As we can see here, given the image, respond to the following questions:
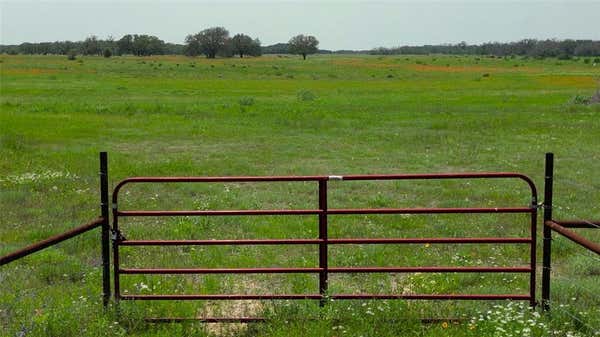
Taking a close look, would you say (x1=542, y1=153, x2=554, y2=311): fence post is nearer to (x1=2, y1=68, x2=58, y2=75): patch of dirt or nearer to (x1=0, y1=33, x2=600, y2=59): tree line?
(x1=2, y1=68, x2=58, y2=75): patch of dirt

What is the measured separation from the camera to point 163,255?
1009 cm

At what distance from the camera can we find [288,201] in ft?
47.0

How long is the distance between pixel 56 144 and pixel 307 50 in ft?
540

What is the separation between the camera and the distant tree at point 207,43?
16375 cm

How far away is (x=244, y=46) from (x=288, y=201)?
158m

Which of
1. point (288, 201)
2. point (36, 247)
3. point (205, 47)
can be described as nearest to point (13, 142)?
point (288, 201)

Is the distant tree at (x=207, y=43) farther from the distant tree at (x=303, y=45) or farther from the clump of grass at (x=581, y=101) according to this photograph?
the clump of grass at (x=581, y=101)

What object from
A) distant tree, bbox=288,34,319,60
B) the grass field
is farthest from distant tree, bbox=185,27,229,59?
the grass field

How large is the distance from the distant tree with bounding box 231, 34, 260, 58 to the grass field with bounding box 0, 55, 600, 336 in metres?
131

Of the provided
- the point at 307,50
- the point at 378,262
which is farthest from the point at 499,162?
the point at 307,50

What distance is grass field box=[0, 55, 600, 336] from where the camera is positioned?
22.0ft

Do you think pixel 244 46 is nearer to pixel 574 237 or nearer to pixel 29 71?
pixel 29 71

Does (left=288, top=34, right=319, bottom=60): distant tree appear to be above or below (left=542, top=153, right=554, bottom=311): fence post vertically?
above

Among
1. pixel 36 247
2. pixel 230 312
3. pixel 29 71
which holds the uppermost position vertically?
pixel 29 71
